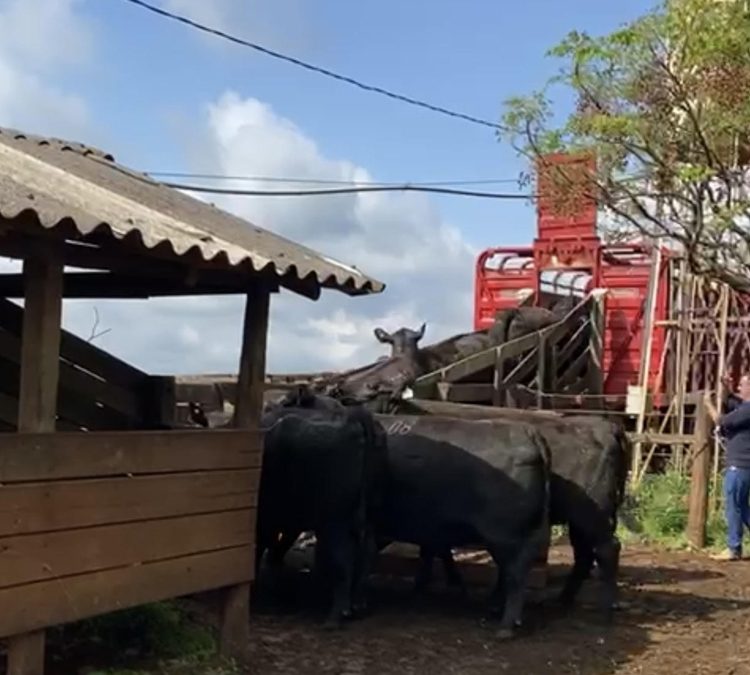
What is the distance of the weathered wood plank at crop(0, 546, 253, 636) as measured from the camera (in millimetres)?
5938

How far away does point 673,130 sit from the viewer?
10750 mm

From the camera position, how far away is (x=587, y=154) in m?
11.1

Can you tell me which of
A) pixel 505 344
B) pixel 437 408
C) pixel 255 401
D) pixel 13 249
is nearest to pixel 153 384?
pixel 255 401

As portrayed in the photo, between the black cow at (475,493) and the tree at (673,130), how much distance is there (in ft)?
9.50

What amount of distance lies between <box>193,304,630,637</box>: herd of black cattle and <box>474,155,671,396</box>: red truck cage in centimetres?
655

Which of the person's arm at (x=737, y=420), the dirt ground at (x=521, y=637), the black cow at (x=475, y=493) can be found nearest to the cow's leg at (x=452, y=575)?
the dirt ground at (x=521, y=637)

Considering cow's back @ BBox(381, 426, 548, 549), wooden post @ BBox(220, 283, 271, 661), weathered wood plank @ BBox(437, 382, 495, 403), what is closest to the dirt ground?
wooden post @ BBox(220, 283, 271, 661)

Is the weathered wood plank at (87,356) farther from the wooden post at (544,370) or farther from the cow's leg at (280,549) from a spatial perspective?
the wooden post at (544,370)

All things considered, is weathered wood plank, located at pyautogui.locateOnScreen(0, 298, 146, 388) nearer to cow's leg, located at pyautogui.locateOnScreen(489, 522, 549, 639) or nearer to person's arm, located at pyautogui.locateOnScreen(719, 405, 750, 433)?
cow's leg, located at pyautogui.locateOnScreen(489, 522, 549, 639)

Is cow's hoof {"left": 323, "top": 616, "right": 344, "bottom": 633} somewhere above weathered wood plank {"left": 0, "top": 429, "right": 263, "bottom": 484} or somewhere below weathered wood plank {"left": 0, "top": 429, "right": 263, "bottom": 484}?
below

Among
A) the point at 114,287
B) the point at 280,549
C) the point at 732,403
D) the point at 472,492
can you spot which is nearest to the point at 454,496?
the point at 472,492

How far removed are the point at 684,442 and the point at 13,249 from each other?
957 centimetres

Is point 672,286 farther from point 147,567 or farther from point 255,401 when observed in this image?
point 147,567

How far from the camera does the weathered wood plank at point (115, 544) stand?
5.90 meters
